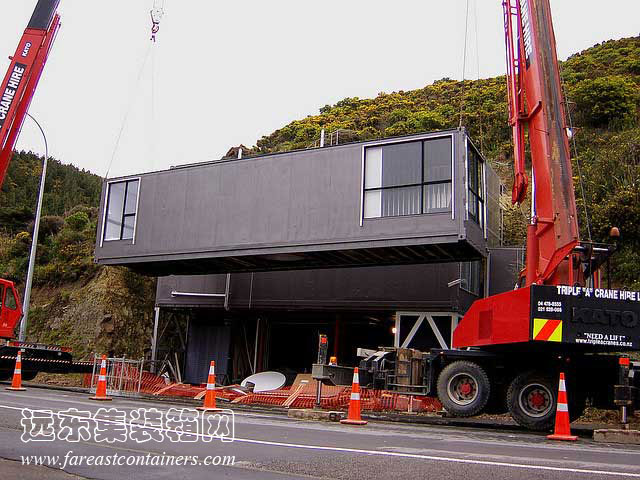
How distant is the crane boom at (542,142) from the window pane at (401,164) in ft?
12.3

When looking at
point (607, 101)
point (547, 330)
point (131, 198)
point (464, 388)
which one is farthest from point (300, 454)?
point (607, 101)

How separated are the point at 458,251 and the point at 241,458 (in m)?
12.1

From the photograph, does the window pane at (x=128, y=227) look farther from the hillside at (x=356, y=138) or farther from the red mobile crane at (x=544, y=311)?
the red mobile crane at (x=544, y=311)

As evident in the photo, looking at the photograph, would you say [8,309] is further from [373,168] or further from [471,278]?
[471,278]

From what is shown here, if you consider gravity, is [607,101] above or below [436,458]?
above

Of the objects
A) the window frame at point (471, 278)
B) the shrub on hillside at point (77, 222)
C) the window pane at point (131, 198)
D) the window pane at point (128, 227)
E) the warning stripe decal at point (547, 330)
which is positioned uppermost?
the shrub on hillside at point (77, 222)

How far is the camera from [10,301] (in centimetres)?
2169

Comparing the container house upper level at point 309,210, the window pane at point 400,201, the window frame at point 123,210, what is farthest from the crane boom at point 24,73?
the window pane at point 400,201

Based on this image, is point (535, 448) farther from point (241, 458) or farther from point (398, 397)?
point (398, 397)

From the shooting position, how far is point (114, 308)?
27.1 meters

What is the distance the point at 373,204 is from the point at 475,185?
9.05ft

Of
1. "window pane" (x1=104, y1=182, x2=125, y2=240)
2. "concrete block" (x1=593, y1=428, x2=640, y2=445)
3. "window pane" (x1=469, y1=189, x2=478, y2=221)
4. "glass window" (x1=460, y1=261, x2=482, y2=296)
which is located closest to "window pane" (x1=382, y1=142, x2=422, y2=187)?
"window pane" (x1=469, y1=189, x2=478, y2=221)

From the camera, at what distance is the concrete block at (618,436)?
10.0 metres

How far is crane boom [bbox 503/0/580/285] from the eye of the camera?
39.2 feet
